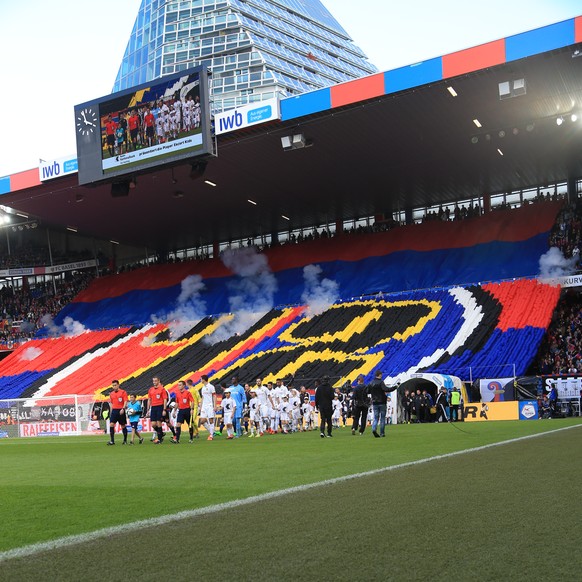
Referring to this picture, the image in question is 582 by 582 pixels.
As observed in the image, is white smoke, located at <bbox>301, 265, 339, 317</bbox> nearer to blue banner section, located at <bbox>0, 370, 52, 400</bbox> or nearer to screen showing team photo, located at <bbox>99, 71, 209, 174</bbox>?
screen showing team photo, located at <bbox>99, 71, 209, 174</bbox>

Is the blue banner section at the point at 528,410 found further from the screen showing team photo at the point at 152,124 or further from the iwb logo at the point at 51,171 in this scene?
the iwb logo at the point at 51,171

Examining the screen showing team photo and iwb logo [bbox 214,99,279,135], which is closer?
the screen showing team photo

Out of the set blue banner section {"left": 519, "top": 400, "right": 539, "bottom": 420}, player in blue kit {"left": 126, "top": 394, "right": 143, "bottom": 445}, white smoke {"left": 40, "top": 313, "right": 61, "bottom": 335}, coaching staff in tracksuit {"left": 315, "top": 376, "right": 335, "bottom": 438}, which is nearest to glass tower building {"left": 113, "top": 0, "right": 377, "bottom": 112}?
white smoke {"left": 40, "top": 313, "right": 61, "bottom": 335}

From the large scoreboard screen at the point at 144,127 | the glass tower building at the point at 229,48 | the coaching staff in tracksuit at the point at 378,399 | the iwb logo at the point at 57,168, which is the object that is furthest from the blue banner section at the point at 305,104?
the glass tower building at the point at 229,48

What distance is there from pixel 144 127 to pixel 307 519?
91.5ft

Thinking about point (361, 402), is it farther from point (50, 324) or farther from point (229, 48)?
point (229, 48)

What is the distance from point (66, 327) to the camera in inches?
2115

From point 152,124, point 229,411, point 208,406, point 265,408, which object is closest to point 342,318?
point 152,124

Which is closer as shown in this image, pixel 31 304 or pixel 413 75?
pixel 413 75

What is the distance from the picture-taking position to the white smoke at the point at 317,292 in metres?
44.5

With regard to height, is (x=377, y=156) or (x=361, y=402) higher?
(x=377, y=156)

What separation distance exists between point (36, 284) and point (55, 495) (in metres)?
53.8

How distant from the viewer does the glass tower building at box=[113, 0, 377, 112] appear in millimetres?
108375

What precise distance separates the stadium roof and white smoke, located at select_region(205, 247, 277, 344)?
2.33 meters
